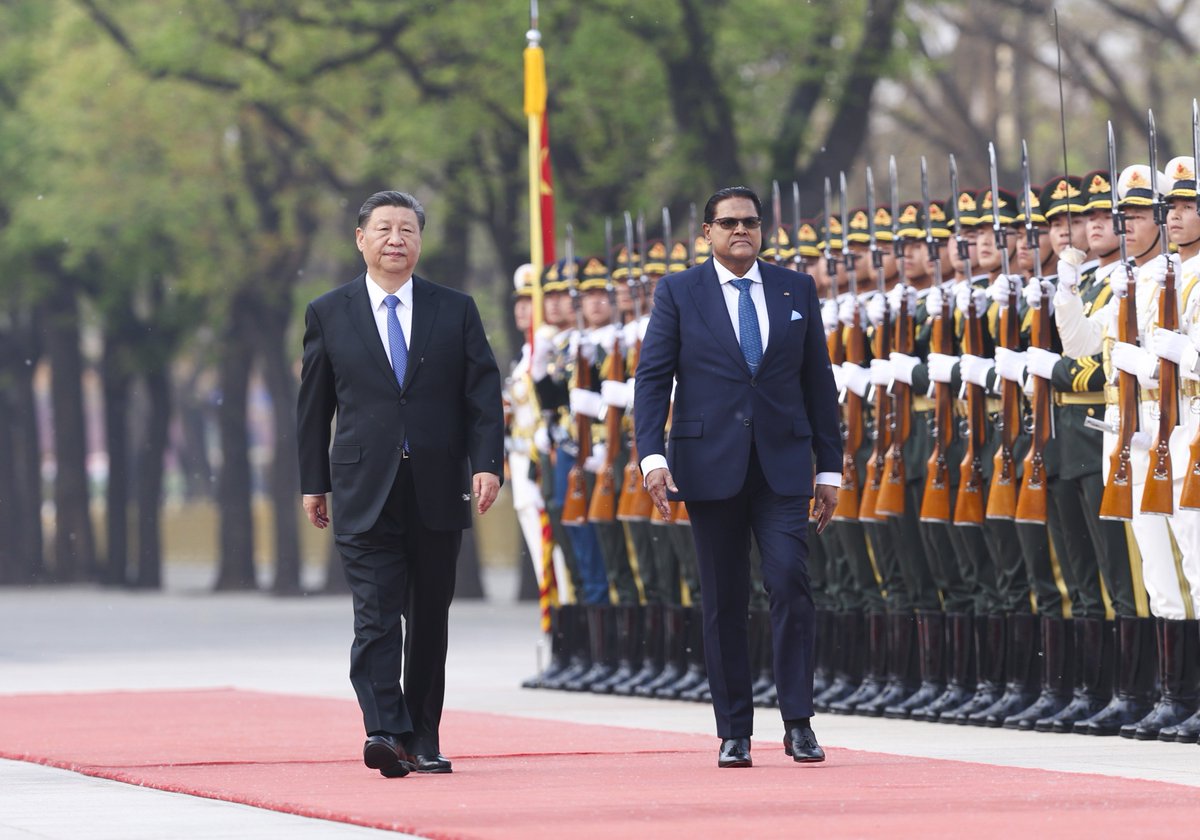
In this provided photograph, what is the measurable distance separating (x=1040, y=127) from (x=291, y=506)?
9939 mm

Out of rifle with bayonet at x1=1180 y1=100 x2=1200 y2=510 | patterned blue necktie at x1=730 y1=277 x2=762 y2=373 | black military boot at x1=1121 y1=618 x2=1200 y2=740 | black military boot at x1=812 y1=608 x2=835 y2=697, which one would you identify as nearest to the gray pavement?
black military boot at x1=1121 y1=618 x2=1200 y2=740

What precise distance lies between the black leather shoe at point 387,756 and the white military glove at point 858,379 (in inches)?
152

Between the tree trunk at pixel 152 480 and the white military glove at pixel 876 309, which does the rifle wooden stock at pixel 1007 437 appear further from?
the tree trunk at pixel 152 480

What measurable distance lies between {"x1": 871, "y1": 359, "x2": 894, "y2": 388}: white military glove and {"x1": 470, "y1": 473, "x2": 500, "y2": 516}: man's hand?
3333mm

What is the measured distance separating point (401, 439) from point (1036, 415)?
2.94 metres

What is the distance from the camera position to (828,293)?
13297 millimetres

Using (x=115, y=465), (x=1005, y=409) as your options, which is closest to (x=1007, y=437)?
A: (x=1005, y=409)

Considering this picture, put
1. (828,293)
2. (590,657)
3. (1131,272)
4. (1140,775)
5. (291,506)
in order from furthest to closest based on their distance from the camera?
(291,506) → (590,657) → (828,293) → (1131,272) → (1140,775)

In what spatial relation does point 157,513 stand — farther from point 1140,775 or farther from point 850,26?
point 1140,775

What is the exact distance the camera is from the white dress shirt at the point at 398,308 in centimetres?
973

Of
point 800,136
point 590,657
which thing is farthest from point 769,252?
point 800,136

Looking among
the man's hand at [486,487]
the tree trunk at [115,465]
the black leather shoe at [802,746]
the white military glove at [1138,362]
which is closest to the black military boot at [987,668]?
the white military glove at [1138,362]

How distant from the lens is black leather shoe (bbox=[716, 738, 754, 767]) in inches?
373

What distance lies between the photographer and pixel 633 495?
14.4 m
